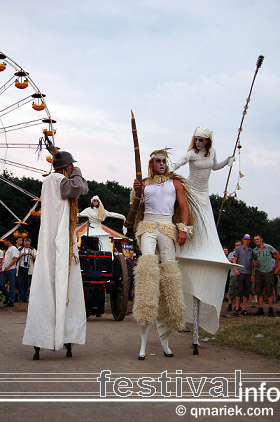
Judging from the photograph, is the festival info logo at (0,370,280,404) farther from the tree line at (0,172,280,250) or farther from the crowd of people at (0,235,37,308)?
the tree line at (0,172,280,250)

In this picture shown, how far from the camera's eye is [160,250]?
727cm

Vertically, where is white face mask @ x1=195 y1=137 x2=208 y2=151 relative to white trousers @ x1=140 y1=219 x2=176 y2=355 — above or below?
above

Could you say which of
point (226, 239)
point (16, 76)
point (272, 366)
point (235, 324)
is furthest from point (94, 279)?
point (226, 239)

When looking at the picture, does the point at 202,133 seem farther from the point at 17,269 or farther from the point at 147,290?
the point at 17,269

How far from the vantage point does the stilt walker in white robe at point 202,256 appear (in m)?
7.69

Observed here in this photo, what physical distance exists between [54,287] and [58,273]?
0.53 ft

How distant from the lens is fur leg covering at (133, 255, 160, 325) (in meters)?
6.86

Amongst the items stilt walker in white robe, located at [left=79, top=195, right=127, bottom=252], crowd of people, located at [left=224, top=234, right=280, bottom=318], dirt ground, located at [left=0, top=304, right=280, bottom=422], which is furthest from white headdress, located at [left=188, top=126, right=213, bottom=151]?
crowd of people, located at [left=224, top=234, right=280, bottom=318]

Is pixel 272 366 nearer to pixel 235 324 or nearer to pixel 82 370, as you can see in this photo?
pixel 82 370

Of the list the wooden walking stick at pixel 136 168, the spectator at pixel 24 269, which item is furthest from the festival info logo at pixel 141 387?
the spectator at pixel 24 269

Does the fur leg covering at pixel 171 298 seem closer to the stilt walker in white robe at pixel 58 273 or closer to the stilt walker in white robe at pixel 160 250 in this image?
the stilt walker in white robe at pixel 160 250

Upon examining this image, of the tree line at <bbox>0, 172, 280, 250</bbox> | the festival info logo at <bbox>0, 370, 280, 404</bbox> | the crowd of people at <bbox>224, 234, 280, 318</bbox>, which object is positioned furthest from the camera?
the tree line at <bbox>0, 172, 280, 250</bbox>

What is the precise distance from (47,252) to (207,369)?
6.96 ft

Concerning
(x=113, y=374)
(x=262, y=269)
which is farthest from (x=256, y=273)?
(x=113, y=374)
